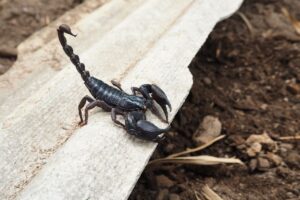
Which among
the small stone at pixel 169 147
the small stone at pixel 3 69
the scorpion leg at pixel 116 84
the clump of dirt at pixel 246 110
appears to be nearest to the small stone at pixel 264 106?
the clump of dirt at pixel 246 110

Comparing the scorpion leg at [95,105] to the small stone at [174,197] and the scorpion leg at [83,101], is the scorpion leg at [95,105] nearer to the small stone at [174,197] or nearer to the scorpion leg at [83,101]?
the scorpion leg at [83,101]

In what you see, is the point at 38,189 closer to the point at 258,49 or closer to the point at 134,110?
the point at 134,110

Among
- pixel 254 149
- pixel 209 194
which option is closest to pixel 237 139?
pixel 254 149

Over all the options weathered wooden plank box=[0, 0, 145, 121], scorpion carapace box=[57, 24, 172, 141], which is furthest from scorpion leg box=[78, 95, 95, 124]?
weathered wooden plank box=[0, 0, 145, 121]

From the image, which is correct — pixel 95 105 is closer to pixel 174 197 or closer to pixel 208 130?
pixel 174 197

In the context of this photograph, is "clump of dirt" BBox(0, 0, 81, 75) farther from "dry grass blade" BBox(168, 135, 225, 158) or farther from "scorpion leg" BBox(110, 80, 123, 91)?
"dry grass blade" BBox(168, 135, 225, 158)
